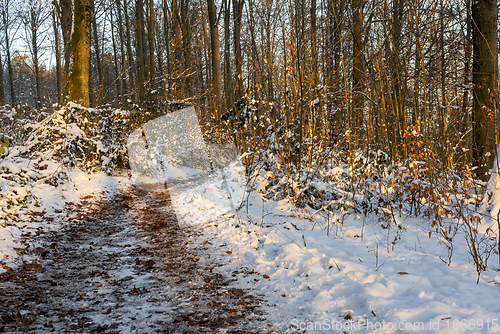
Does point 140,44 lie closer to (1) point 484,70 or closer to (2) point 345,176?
(2) point 345,176

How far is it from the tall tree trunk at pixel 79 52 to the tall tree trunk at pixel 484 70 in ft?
33.6

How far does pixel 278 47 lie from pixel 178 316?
15.8 ft

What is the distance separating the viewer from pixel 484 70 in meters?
6.48

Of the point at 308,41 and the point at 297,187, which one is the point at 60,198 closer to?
the point at 297,187

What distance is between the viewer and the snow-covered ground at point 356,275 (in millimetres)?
2543

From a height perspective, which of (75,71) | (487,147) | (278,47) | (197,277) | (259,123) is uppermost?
Answer: (75,71)

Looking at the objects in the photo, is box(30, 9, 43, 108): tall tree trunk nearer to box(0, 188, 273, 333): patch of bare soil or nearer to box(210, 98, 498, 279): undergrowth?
box(0, 188, 273, 333): patch of bare soil

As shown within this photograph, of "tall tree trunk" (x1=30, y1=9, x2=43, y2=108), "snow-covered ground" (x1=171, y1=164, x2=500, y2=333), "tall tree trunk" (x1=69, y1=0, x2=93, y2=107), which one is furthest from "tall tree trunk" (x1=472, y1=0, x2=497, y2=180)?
"tall tree trunk" (x1=30, y1=9, x2=43, y2=108)

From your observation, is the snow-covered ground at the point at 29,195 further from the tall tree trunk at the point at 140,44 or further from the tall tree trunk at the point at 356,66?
the tall tree trunk at the point at 140,44

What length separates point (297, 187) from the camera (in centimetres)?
598

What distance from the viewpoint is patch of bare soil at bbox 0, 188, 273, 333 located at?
2.79m

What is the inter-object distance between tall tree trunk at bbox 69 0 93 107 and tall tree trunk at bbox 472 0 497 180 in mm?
10240

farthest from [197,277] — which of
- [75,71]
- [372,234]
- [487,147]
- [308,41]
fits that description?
[75,71]

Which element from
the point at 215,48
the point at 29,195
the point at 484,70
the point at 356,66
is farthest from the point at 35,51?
the point at 484,70
